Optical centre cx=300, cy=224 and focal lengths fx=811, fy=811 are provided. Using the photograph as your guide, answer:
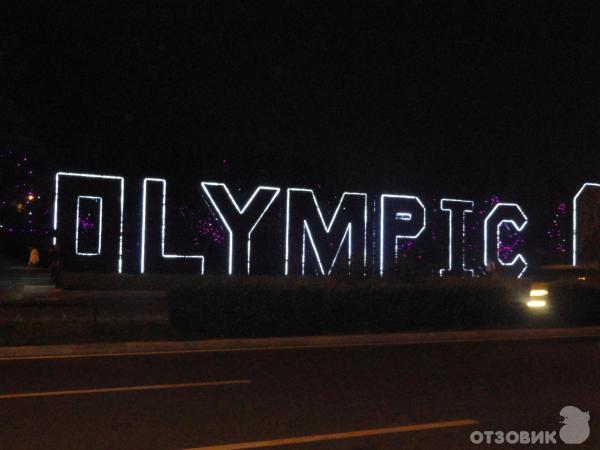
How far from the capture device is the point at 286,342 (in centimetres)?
1648

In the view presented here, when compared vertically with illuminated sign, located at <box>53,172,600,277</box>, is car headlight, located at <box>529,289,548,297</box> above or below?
below

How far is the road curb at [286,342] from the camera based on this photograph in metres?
14.3

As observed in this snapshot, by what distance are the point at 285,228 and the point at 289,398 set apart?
78.3 ft

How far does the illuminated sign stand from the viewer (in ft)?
103

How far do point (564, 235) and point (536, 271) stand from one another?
2296 cm

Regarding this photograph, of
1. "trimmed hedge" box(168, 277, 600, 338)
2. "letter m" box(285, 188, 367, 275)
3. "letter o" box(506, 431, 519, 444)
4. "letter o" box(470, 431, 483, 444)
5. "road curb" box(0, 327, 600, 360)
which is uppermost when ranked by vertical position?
"letter m" box(285, 188, 367, 275)

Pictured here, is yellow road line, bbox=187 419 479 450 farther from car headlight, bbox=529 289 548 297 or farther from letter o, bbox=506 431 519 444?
car headlight, bbox=529 289 548 297

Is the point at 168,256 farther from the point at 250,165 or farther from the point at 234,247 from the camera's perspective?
the point at 250,165

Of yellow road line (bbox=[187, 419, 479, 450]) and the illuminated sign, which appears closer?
yellow road line (bbox=[187, 419, 479, 450])

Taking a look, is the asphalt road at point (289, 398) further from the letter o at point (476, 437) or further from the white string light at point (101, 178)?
the white string light at point (101, 178)

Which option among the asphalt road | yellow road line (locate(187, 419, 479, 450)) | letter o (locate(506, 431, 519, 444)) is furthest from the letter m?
letter o (locate(506, 431, 519, 444))

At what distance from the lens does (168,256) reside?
32312 mm

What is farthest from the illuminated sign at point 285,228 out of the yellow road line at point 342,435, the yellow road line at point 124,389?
the yellow road line at point 342,435

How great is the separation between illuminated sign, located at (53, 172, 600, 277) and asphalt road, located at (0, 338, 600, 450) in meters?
15.4
